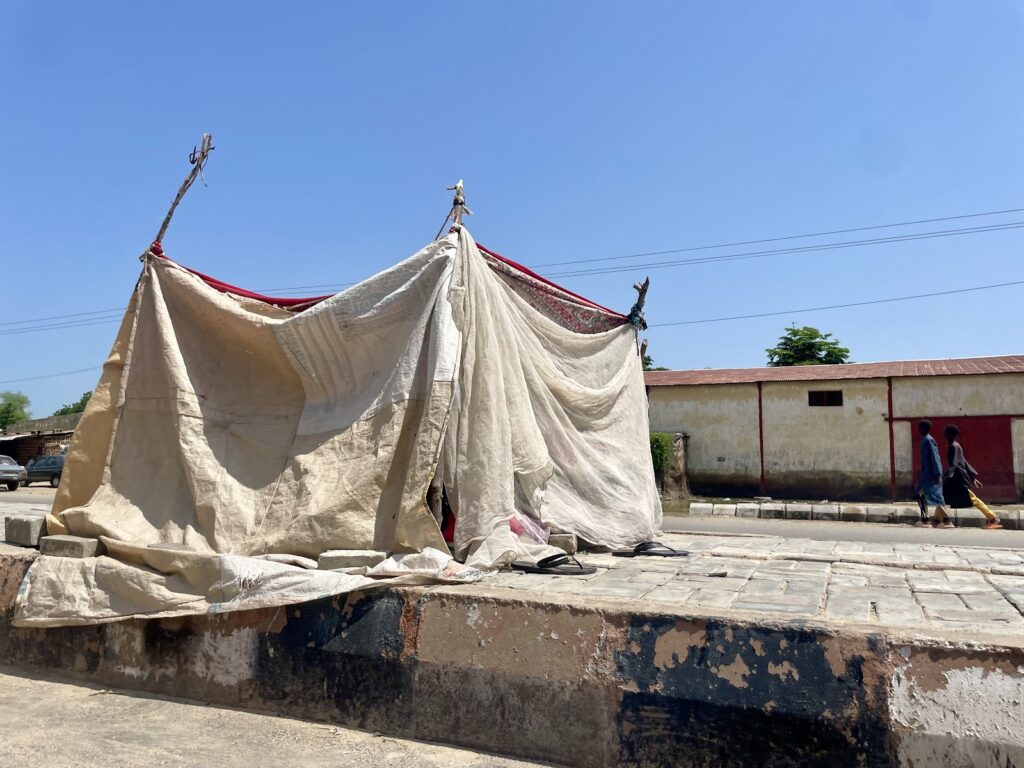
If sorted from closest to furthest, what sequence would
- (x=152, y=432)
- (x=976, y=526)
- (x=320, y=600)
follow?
1. (x=320, y=600)
2. (x=152, y=432)
3. (x=976, y=526)

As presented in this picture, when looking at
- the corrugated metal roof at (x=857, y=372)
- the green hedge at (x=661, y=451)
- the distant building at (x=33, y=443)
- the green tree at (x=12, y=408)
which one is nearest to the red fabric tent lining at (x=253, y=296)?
the green hedge at (x=661, y=451)

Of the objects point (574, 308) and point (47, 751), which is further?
point (574, 308)

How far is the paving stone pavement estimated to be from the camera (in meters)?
2.69

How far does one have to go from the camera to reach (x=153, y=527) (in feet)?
12.9

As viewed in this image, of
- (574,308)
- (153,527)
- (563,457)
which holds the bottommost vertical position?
(153,527)

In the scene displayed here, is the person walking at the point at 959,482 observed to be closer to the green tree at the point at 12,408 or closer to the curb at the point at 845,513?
the curb at the point at 845,513

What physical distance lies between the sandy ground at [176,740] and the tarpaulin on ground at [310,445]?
0.40 metres

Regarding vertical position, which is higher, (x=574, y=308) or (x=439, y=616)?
(x=574, y=308)

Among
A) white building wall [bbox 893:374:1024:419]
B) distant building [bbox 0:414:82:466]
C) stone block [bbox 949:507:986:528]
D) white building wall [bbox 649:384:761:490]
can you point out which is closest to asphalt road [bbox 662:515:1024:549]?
stone block [bbox 949:507:986:528]

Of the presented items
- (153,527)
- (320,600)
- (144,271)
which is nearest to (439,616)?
(320,600)

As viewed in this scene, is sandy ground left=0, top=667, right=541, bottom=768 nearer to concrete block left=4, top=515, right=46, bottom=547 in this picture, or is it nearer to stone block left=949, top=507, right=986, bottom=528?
concrete block left=4, top=515, right=46, bottom=547

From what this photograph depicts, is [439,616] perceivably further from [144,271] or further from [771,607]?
[144,271]

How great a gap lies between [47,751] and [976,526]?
1344 cm

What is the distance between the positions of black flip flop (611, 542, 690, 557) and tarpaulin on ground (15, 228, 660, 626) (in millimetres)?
95
